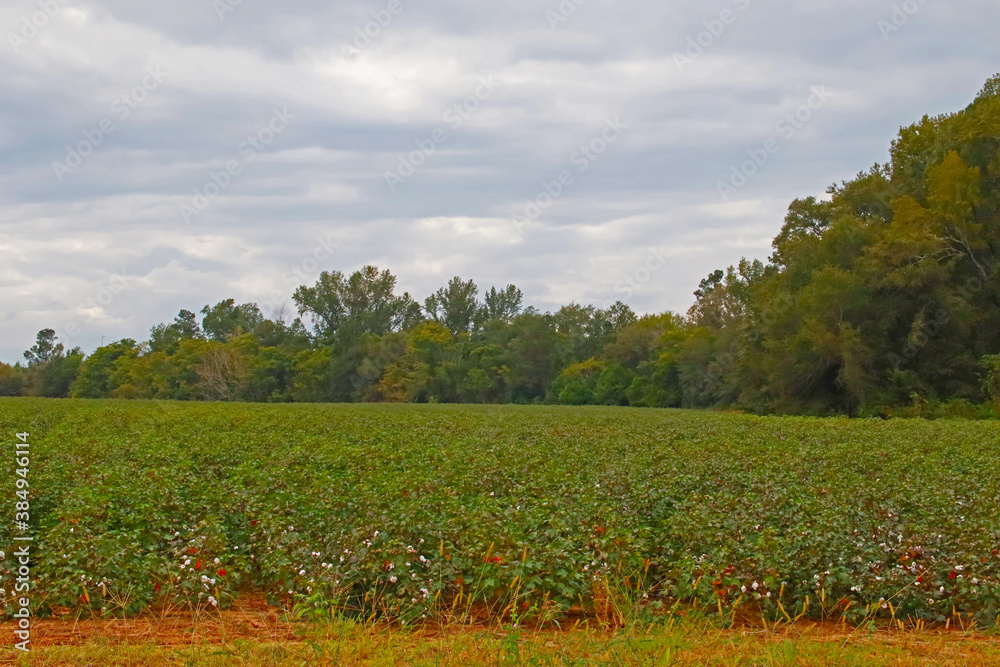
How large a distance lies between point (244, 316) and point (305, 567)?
487 feet

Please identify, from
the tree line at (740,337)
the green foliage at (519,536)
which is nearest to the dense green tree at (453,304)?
the tree line at (740,337)

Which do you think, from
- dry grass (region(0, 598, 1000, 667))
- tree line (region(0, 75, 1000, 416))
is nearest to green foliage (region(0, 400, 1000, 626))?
dry grass (region(0, 598, 1000, 667))

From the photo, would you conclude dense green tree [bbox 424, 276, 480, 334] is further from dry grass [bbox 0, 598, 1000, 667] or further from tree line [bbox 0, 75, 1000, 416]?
dry grass [bbox 0, 598, 1000, 667]

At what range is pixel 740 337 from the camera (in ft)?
208

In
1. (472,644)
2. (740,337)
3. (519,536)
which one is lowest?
(472,644)

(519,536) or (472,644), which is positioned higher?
(519,536)

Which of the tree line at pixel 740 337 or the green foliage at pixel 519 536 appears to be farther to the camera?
the tree line at pixel 740 337

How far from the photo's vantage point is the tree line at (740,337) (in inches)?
1734

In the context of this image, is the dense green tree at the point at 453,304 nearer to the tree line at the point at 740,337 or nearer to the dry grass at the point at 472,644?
the tree line at the point at 740,337

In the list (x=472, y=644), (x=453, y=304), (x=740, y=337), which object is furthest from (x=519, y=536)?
(x=453, y=304)

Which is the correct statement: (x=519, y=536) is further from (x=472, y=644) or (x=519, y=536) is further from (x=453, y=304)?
(x=453, y=304)

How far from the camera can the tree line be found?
4403 centimetres

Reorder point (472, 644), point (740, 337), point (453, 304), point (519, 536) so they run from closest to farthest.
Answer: point (472, 644) → point (519, 536) → point (740, 337) → point (453, 304)

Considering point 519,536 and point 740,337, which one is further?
point 740,337
